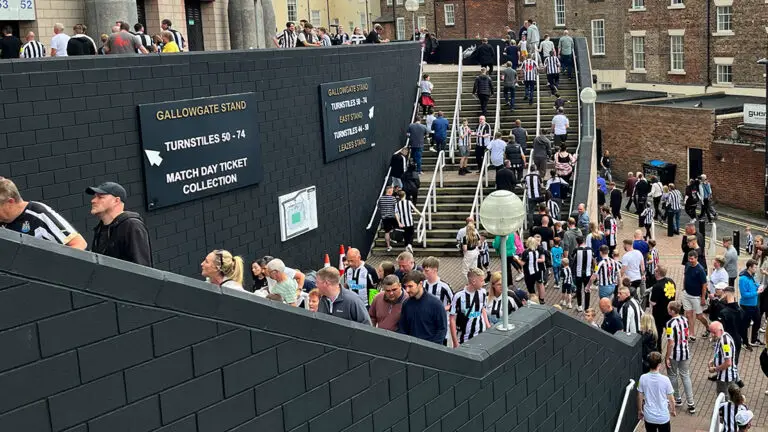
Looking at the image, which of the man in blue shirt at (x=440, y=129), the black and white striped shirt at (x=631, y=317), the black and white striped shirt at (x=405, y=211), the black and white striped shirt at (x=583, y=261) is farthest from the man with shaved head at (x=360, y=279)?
the man in blue shirt at (x=440, y=129)

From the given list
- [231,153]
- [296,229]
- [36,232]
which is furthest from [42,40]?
[36,232]

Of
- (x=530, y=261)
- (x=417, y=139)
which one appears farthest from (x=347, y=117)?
(x=530, y=261)

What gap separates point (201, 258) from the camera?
15242 mm

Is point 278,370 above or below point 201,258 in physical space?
above

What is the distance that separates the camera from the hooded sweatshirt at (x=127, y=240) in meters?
7.25

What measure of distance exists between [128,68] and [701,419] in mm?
9140

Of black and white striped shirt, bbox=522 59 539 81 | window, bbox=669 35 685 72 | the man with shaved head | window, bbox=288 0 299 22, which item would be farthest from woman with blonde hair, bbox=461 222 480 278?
window, bbox=669 35 685 72

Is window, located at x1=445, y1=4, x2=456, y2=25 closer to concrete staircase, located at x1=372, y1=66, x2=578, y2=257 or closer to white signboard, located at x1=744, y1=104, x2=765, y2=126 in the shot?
white signboard, located at x1=744, y1=104, x2=765, y2=126

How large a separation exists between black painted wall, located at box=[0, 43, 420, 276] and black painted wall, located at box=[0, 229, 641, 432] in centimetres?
645

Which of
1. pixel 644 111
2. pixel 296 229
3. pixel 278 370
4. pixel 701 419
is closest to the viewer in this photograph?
pixel 278 370

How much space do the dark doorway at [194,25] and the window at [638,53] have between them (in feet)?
106

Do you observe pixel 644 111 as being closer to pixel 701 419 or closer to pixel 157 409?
pixel 701 419

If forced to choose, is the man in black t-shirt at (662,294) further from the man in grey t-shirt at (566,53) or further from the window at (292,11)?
the window at (292,11)

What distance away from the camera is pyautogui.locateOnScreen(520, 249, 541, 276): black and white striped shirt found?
56.8 feet
